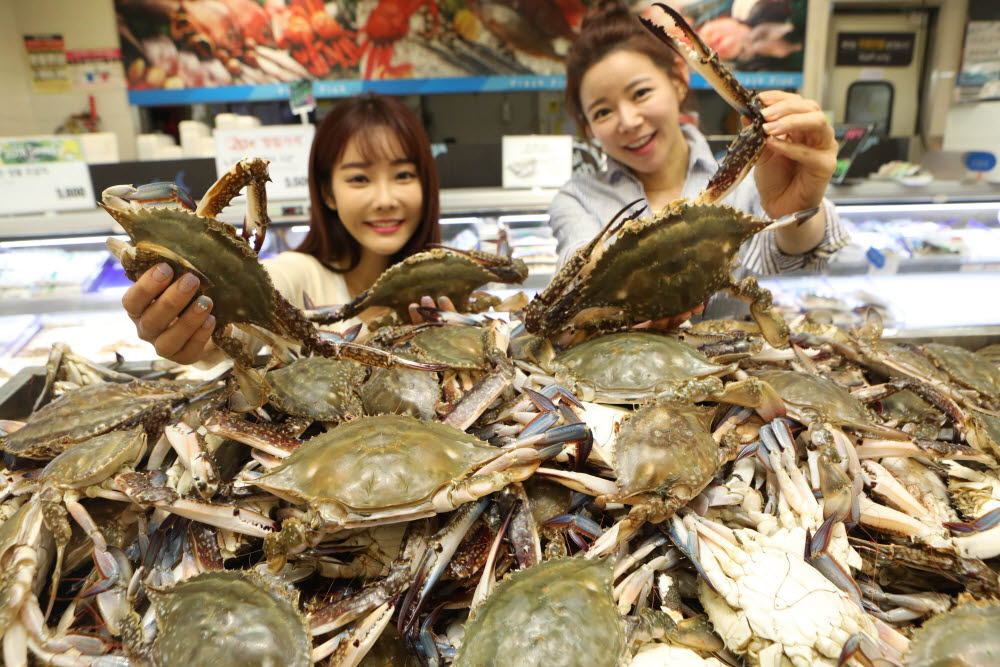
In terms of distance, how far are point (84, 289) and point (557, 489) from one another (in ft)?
8.12

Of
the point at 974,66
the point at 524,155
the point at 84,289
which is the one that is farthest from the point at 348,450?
the point at 974,66

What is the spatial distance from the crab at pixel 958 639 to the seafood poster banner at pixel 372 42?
4403mm

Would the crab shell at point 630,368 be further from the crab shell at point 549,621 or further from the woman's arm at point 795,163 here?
the woman's arm at point 795,163

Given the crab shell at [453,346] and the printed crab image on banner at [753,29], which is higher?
the printed crab image on banner at [753,29]

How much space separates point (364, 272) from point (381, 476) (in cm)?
154

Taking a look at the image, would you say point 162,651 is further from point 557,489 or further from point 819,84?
point 819,84

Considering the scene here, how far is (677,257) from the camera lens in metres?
1.30

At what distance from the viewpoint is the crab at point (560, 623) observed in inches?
33.7

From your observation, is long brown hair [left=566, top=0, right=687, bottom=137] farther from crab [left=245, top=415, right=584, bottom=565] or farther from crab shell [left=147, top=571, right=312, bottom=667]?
crab shell [left=147, top=571, right=312, bottom=667]

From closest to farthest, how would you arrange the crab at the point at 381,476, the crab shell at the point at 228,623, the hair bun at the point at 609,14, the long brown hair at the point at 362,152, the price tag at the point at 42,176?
the crab shell at the point at 228,623 < the crab at the point at 381,476 < the long brown hair at the point at 362,152 < the hair bun at the point at 609,14 < the price tag at the point at 42,176

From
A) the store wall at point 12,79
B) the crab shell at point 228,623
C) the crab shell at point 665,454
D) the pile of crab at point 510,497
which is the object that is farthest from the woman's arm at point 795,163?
the store wall at point 12,79

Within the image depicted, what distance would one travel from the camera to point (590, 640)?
0.87m

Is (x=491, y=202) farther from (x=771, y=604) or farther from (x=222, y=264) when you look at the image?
(x=771, y=604)

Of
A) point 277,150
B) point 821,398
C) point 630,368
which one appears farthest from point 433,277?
point 277,150
